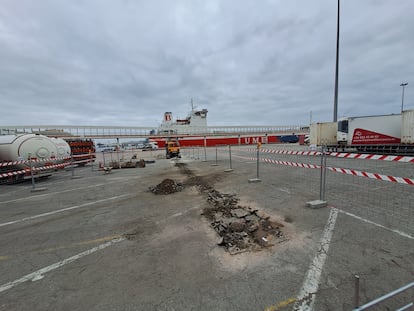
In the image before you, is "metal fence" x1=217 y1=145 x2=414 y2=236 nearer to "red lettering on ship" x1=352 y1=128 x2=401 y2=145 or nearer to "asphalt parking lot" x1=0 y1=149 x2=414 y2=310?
"asphalt parking lot" x1=0 y1=149 x2=414 y2=310

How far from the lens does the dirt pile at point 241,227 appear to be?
3.19m

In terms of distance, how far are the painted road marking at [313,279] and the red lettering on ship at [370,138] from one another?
18549mm

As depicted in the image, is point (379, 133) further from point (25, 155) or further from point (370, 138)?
point (25, 155)

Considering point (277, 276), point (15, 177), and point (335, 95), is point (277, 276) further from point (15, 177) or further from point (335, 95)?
point (335, 95)

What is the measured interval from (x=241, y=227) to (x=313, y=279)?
1.48 metres

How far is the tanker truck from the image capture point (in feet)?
32.0

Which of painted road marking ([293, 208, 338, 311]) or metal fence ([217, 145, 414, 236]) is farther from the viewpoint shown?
metal fence ([217, 145, 414, 236])

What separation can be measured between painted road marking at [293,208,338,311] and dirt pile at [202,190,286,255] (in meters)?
0.65

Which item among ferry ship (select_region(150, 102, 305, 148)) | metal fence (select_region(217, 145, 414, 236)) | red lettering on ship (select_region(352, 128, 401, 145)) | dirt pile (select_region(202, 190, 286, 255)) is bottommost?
metal fence (select_region(217, 145, 414, 236))

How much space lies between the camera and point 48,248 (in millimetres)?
3391

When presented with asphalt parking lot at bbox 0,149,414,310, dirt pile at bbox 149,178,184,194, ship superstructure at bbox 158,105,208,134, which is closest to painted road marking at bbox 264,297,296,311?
asphalt parking lot at bbox 0,149,414,310

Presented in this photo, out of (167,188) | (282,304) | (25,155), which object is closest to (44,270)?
(282,304)

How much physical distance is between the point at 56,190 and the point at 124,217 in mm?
5748

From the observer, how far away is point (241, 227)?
12.0ft
